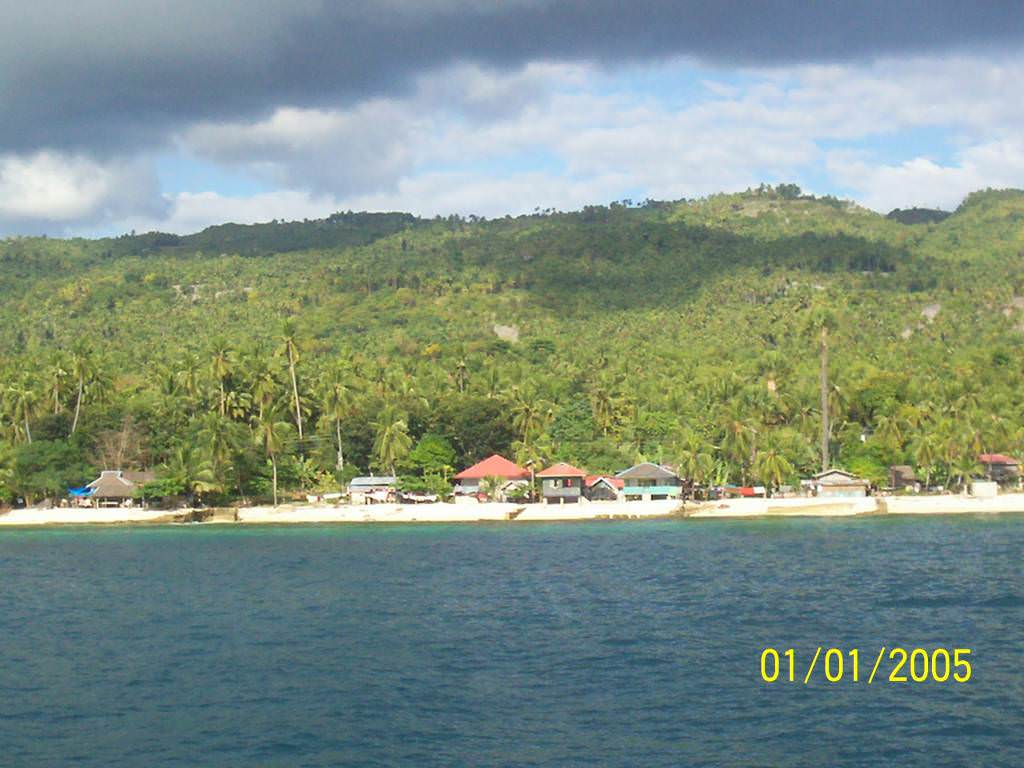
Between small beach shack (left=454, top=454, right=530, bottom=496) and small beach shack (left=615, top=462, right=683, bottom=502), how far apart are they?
8.54m

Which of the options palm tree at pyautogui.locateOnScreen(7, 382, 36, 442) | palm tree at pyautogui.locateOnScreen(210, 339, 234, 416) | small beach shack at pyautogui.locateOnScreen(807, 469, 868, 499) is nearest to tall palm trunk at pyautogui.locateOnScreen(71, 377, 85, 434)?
palm tree at pyautogui.locateOnScreen(7, 382, 36, 442)

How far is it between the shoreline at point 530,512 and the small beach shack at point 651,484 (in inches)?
265

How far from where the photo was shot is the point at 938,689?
26516 mm

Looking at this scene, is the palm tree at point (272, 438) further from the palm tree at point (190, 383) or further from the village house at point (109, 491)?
the palm tree at point (190, 383)

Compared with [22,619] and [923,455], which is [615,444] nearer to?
[923,455]

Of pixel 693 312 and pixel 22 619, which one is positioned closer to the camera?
pixel 22 619

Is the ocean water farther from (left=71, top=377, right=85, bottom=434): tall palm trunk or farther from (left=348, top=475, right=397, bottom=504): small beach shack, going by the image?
(left=71, top=377, right=85, bottom=434): tall palm trunk

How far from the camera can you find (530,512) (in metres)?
85.4

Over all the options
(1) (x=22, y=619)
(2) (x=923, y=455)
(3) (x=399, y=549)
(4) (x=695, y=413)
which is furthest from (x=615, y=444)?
(1) (x=22, y=619)

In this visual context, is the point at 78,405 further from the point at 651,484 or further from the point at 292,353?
the point at 651,484

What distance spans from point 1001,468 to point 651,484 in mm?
33359

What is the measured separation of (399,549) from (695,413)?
55.9m

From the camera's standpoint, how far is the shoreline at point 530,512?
84.0 m

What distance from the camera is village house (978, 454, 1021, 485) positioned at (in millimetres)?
100250
